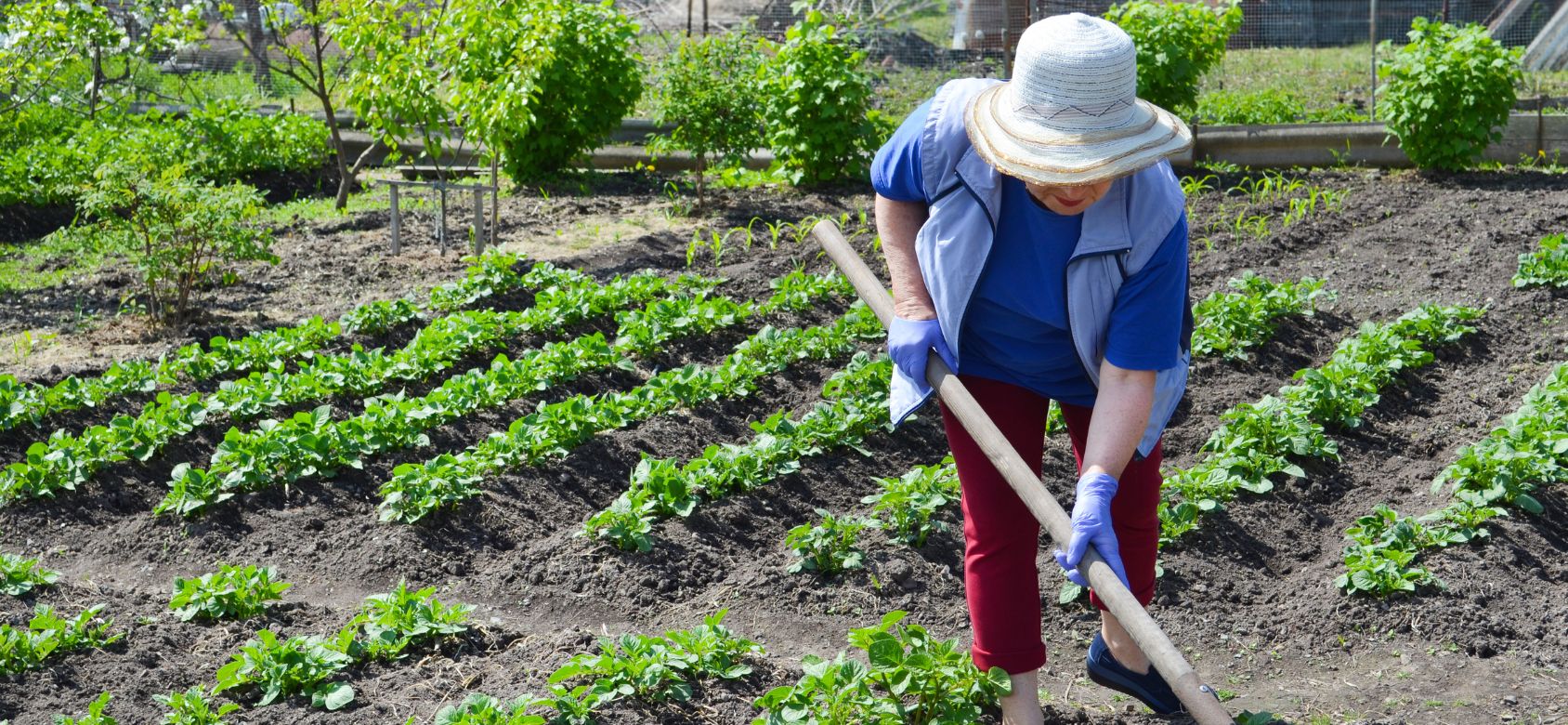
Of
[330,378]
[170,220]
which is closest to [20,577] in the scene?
[330,378]

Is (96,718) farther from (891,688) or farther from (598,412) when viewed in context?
(598,412)

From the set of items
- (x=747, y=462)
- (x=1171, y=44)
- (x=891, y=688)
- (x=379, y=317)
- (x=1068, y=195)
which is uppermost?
(x=1171, y=44)

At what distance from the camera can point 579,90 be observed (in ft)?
31.6

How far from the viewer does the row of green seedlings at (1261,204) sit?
25.4 ft

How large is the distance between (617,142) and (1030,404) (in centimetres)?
868

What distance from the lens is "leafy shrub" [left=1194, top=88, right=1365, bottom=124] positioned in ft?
36.2

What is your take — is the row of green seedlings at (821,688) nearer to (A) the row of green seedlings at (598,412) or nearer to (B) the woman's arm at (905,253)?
(B) the woman's arm at (905,253)

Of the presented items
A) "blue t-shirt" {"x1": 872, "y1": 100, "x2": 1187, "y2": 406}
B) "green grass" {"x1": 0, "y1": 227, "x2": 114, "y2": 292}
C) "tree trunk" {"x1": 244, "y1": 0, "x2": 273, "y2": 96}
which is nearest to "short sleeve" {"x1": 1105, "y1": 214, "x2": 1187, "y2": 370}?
"blue t-shirt" {"x1": 872, "y1": 100, "x2": 1187, "y2": 406}

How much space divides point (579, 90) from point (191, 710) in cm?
704

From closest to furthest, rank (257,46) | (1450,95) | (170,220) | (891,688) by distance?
1. (891,688)
2. (170,220)
3. (1450,95)
4. (257,46)

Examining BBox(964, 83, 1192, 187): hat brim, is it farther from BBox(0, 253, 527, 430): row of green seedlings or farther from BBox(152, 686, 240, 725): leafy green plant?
BBox(0, 253, 527, 430): row of green seedlings

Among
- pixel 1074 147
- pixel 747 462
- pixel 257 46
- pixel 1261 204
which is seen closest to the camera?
pixel 1074 147

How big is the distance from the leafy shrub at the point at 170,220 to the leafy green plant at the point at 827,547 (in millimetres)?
3854

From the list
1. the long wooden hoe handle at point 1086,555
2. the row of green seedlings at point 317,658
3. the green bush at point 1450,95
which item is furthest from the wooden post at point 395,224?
the green bush at point 1450,95
